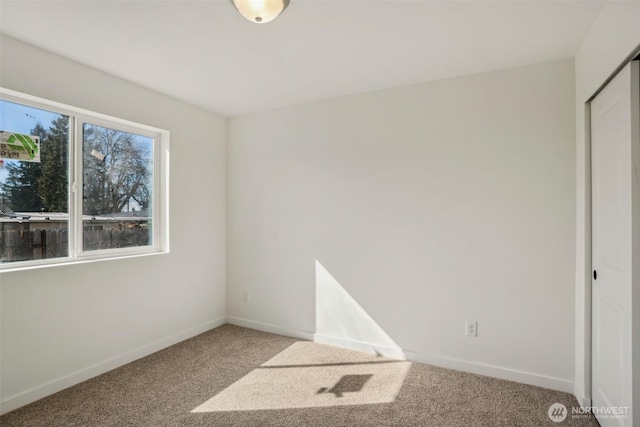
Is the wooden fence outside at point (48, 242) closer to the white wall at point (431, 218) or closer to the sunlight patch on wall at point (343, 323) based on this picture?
the white wall at point (431, 218)

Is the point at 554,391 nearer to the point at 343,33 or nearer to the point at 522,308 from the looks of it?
the point at 522,308

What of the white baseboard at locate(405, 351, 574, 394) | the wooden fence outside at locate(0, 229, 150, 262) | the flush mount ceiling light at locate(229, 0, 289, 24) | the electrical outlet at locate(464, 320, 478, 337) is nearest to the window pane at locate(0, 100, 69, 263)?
the wooden fence outside at locate(0, 229, 150, 262)

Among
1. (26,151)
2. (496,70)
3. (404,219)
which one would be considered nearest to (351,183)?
(404,219)

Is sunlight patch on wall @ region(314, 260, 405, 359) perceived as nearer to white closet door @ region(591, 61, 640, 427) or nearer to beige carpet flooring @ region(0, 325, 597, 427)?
beige carpet flooring @ region(0, 325, 597, 427)

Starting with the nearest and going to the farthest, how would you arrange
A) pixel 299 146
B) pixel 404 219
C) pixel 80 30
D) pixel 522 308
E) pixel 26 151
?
pixel 80 30 → pixel 26 151 → pixel 522 308 → pixel 404 219 → pixel 299 146

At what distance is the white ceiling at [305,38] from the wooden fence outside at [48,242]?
1393mm

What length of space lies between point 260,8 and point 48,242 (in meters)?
2.40

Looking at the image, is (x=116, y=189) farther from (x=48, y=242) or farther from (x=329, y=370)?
(x=329, y=370)

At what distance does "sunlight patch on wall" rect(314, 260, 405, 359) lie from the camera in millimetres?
3209

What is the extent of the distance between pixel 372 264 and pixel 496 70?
1993 millimetres

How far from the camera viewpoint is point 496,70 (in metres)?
2.73

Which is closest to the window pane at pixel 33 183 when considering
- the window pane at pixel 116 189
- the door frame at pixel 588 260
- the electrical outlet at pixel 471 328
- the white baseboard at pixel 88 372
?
the window pane at pixel 116 189

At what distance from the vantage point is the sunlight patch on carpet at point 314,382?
2377 millimetres

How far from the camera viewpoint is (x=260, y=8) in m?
1.79
